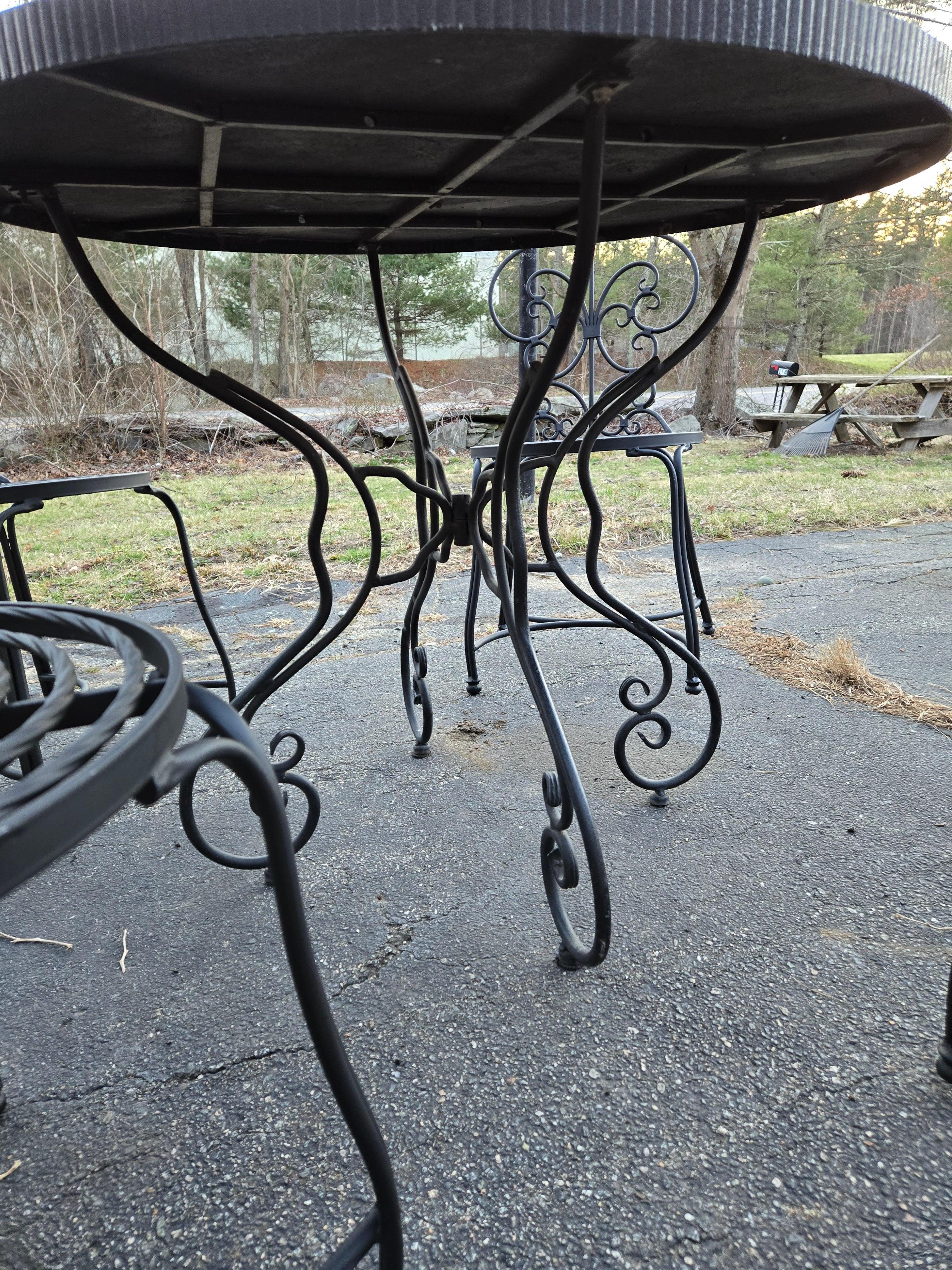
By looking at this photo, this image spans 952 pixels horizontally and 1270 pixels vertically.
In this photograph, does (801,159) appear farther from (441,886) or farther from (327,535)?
(327,535)

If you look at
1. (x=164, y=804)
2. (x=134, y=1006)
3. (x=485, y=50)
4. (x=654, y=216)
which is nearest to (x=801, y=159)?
(x=654, y=216)

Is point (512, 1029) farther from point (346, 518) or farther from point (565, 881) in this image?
point (346, 518)

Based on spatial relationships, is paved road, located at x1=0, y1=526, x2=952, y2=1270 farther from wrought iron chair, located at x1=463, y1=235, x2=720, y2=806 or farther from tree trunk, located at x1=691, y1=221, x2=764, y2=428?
tree trunk, located at x1=691, y1=221, x2=764, y2=428

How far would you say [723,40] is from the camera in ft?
2.20

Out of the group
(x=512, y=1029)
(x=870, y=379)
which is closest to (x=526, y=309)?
(x=512, y=1029)

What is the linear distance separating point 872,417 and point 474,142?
7.83 metres

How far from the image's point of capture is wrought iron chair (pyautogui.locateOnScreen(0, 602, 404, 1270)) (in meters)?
0.43

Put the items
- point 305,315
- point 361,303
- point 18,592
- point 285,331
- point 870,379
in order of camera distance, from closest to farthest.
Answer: point 18,592 → point 870,379 → point 285,331 → point 361,303 → point 305,315

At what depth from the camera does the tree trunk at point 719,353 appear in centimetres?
944

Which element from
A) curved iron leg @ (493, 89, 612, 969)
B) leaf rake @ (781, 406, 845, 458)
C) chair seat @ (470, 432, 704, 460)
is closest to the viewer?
curved iron leg @ (493, 89, 612, 969)

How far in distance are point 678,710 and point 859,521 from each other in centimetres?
313

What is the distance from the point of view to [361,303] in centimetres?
1731

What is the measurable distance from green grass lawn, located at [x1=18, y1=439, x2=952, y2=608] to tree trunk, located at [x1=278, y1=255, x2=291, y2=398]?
9844mm

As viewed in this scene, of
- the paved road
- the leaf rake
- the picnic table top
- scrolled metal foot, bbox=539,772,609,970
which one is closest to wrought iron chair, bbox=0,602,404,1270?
the paved road
